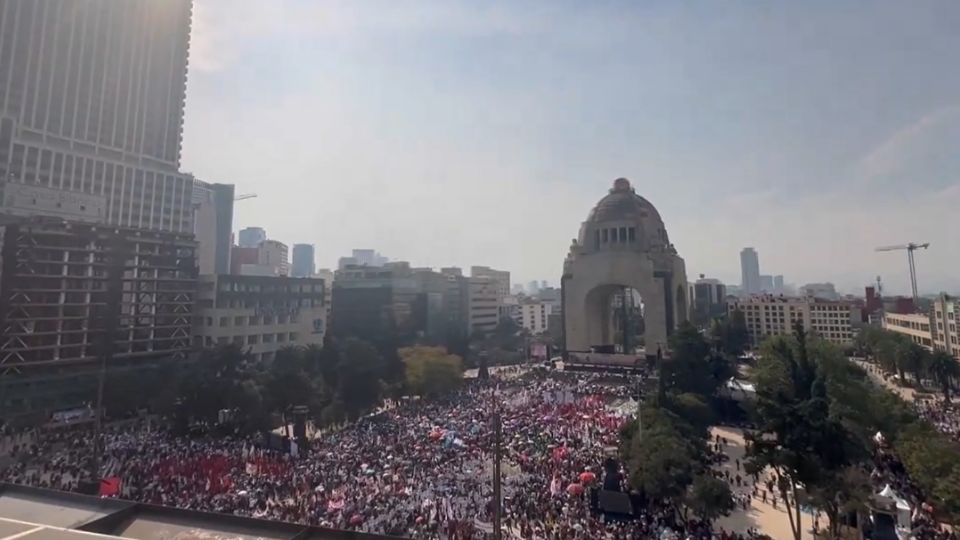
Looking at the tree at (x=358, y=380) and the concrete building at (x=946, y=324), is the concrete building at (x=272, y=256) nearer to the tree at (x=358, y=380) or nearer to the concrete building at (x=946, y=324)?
the tree at (x=358, y=380)

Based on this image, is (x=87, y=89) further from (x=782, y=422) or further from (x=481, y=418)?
(x=782, y=422)

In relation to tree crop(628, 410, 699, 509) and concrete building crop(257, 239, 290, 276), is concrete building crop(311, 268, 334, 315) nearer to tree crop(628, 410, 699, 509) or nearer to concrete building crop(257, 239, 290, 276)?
concrete building crop(257, 239, 290, 276)

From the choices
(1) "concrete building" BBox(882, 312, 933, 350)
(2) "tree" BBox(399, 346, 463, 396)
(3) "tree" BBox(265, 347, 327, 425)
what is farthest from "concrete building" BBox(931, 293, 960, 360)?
(3) "tree" BBox(265, 347, 327, 425)

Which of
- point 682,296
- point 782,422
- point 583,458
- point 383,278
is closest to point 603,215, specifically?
point 682,296

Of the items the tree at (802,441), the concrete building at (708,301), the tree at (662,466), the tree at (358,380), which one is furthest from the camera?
the concrete building at (708,301)

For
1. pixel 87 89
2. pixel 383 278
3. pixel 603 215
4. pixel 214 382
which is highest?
pixel 87 89

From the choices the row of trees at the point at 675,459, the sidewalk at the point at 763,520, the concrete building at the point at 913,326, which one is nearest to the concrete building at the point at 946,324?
the concrete building at the point at 913,326
